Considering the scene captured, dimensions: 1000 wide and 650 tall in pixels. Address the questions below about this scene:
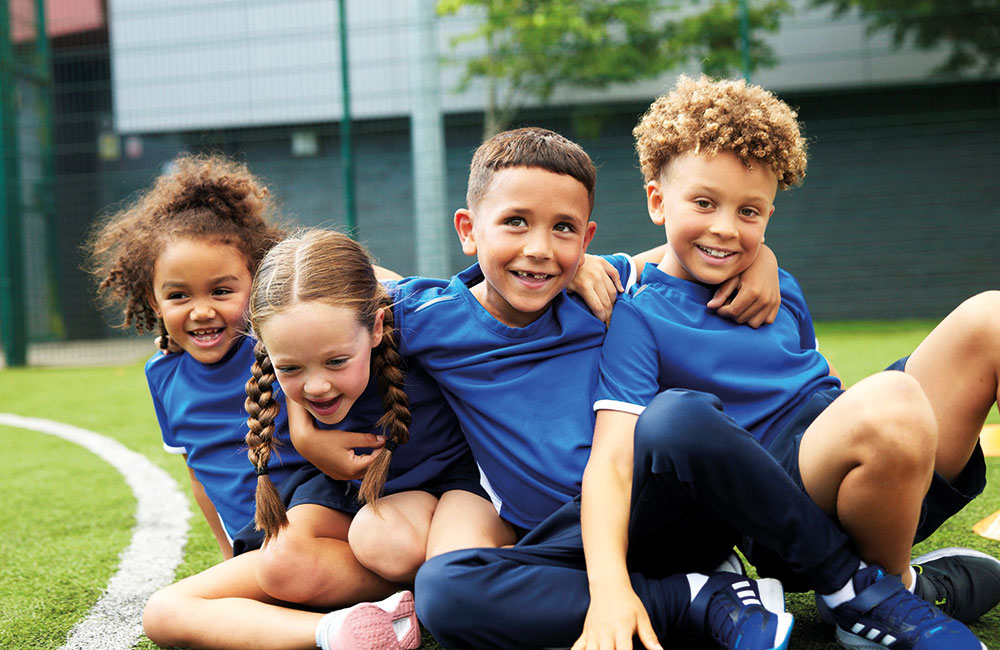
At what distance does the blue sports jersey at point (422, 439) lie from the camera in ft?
5.90

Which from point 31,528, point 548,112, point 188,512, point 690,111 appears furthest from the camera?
point 548,112

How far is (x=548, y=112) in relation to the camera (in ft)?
26.3

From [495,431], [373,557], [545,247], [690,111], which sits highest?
[690,111]

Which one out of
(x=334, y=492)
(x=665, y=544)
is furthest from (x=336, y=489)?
(x=665, y=544)

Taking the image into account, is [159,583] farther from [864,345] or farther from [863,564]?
[864,345]

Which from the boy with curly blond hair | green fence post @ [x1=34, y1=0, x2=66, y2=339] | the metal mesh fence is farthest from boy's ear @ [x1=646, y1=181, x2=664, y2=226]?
green fence post @ [x1=34, y1=0, x2=66, y2=339]

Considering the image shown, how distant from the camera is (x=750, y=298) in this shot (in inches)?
67.3

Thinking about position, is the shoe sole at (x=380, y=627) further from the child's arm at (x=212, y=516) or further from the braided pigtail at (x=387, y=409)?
the child's arm at (x=212, y=516)

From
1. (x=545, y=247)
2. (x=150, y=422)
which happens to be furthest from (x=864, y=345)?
(x=545, y=247)

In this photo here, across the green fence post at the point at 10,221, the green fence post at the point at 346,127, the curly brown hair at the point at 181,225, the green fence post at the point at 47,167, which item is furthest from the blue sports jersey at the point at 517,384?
the green fence post at the point at 47,167

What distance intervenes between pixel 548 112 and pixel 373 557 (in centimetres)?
680

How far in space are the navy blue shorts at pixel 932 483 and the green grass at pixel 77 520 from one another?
0.18 meters

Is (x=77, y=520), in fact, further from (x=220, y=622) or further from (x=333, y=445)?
(x=333, y=445)

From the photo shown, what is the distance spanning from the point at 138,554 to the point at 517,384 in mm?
1245
